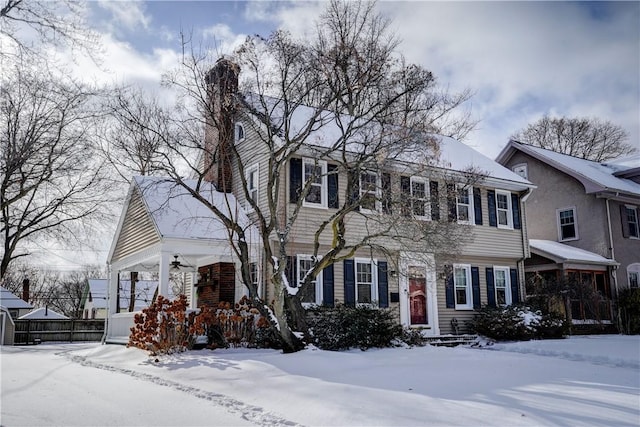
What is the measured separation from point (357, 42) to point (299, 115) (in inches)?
203

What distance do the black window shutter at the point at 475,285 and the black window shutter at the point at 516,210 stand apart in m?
2.62

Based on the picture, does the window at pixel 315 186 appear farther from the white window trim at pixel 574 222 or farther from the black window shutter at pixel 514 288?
the white window trim at pixel 574 222

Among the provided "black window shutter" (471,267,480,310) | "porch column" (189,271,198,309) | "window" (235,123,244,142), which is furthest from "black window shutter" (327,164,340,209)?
"black window shutter" (471,267,480,310)

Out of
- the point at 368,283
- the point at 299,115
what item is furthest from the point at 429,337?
the point at 299,115

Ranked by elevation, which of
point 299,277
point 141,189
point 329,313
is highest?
point 141,189

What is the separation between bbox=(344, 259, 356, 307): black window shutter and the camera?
1748cm

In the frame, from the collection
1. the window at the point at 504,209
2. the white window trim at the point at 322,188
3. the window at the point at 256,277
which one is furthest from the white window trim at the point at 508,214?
the window at the point at 256,277

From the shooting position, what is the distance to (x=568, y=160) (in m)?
26.8

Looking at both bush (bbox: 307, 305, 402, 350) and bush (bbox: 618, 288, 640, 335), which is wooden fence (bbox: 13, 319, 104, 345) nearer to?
bush (bbox: 307, 305, 402, 350)

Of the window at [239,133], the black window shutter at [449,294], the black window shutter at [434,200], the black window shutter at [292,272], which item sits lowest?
the black window shutter at [449,294]

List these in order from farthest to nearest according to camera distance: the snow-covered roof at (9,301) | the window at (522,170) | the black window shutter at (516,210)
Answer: the window at (522,170), the snow-covered roof at (9,301), the black window shutter at (516,210)

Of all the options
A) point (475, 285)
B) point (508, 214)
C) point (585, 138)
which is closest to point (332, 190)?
point (475, 285)

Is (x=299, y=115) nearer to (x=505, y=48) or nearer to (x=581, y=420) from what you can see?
(x=505, y=48)

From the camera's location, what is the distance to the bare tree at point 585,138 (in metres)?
38.8
